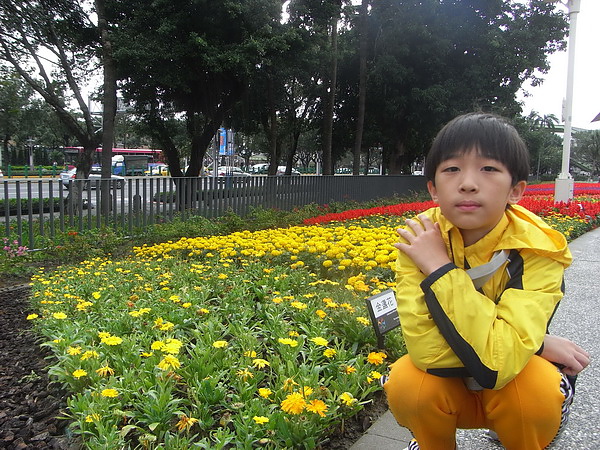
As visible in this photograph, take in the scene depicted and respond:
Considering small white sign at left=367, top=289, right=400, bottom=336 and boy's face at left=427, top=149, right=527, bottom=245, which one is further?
small white sign at left=367, top=289, right=400, bottom=336

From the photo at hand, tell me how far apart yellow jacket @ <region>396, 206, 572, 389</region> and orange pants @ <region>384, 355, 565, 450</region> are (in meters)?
0.09

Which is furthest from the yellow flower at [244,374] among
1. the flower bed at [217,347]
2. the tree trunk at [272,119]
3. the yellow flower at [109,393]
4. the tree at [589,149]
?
the tree at [589,149]

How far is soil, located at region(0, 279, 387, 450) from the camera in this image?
6.93 feet

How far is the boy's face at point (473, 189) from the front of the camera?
4.96 feet

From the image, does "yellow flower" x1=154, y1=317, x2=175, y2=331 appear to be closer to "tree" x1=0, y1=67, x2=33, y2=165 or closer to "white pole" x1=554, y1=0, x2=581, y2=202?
"tree" x1=0, y1=67, x2=33, y2=165

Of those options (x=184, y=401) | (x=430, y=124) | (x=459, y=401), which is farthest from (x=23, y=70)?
(x=430, y=124)

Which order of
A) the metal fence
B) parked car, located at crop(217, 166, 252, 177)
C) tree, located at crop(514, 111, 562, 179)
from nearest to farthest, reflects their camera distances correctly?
1. the metal fence
2. parked car, located at crop(217, 166, 252, 177)
3. tree, located at crop(514, 111, 562, 179)

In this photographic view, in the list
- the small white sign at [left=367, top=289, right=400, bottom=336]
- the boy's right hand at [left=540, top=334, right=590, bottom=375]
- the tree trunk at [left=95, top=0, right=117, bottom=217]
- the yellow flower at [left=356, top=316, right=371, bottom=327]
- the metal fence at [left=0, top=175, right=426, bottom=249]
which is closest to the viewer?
the boy's right hand at [left=540, top=334, right=590, bottom=375]

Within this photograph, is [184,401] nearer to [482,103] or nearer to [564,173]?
[564,173]

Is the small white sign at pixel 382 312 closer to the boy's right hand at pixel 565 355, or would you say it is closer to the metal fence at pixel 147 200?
the boy's right hand at pixel 565 355

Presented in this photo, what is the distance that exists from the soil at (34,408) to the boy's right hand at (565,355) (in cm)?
100

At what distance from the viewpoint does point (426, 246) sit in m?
1.57

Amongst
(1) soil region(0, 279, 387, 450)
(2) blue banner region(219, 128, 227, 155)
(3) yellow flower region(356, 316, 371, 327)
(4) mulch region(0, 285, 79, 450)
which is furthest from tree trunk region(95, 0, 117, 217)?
(2) blue banner region(219, 128, 227, 155)

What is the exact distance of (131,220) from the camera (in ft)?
28.2
